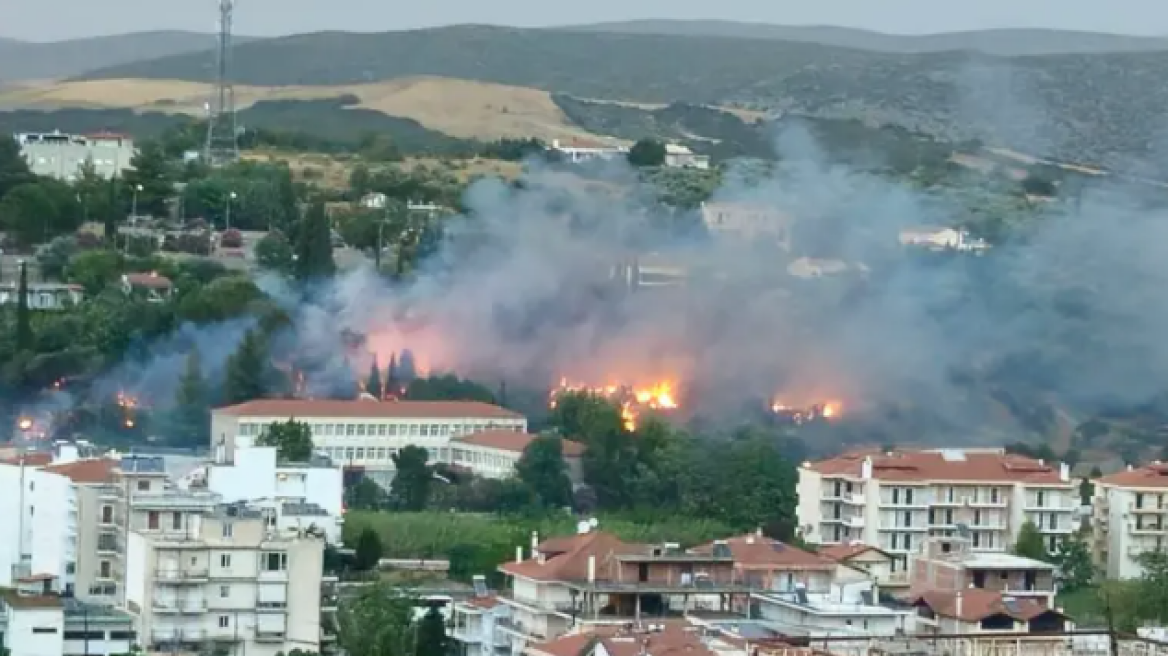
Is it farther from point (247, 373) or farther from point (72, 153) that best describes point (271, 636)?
point (72, 153)

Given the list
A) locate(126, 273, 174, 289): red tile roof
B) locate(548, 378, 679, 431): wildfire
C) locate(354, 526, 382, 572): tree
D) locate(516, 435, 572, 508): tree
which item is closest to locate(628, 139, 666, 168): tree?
locate(126, 273, 174, 289): red tile roof

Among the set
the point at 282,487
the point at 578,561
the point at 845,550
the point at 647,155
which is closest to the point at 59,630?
the point at 578,561

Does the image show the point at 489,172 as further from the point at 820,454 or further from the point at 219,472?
the point at 219,472

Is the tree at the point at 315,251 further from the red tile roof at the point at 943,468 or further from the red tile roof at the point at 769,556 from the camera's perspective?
the red tile roof at the point at 769,556

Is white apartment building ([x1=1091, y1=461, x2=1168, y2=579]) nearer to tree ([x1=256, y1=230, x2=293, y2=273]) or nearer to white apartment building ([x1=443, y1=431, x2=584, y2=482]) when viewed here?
white apartment building ([x1=443, y1=431, x2=584, y2=482])

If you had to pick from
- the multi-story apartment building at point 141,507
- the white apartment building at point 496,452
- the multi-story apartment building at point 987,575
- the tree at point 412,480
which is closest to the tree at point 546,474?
the white apartment building at point 496,452
